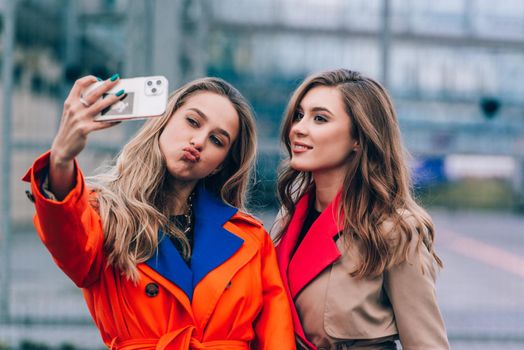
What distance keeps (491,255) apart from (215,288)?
715 centimetres

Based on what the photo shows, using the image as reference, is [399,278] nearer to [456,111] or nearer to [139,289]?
[139,289]

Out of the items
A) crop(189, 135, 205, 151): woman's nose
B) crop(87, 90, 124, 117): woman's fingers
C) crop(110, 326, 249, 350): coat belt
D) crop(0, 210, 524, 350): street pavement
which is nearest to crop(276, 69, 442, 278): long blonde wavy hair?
crop(189, 135, 205, 151): woman's nose

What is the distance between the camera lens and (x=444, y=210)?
1255 centimetres

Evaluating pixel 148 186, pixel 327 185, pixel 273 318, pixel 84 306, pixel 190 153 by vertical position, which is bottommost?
pixel 84 306

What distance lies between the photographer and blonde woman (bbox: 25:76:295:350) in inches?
105

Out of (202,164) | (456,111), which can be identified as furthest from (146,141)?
(456,111)

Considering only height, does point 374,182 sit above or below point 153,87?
below

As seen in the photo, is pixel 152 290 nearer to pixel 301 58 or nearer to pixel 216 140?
pixel 216 140

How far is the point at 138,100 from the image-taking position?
235 cm

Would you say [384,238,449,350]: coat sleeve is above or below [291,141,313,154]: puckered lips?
below

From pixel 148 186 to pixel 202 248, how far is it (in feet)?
0.96

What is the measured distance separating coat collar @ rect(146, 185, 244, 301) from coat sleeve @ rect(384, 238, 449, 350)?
602mm

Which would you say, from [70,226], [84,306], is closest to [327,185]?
[70,226]

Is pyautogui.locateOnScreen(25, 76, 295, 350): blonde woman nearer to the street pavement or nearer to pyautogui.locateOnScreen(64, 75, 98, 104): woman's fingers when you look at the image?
pyautogui.locateOnScreen(64, 75, 98, 104): woman's fingers
